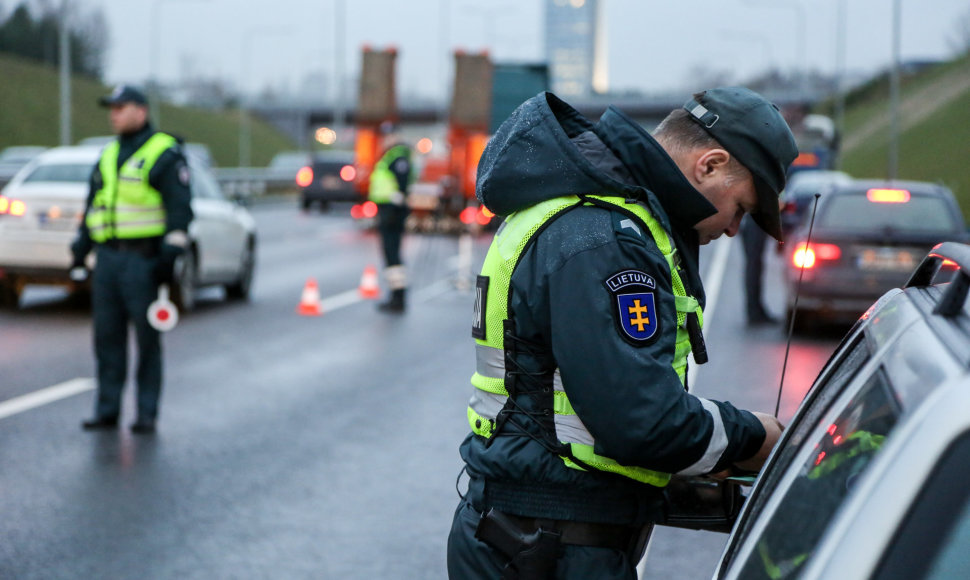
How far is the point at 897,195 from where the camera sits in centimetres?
1310

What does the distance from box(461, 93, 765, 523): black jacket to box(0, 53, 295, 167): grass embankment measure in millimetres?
64057

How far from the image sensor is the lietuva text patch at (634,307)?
2230 mm

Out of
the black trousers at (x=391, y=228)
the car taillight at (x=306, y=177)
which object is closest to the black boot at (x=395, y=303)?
the black trousers at (x=391, y=228)

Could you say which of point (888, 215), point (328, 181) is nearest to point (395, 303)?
point (888, 215)

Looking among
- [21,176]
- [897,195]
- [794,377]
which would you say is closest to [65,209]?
[21,176]

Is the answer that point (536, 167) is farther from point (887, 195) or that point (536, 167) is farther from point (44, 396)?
point (887, 195)

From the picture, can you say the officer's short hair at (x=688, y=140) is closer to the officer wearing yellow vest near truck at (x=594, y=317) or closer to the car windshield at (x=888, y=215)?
the officer wearing yellow vest near truck at (x=594, y=317)

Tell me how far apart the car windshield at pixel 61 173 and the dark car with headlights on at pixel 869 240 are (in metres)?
7.62

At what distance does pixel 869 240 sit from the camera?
12.8m

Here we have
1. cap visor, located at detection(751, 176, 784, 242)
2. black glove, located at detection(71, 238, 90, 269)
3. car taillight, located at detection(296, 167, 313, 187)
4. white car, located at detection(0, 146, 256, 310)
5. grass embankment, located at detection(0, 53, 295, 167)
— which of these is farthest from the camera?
grass embankment, located at detection(0, 53, 295, 167)

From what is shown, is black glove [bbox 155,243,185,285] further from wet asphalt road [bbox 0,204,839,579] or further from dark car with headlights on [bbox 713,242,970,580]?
dark car with headlights on [bbox 713,242,970,580]

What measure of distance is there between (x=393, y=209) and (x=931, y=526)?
1339 centimetres

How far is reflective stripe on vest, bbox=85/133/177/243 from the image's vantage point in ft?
25.7

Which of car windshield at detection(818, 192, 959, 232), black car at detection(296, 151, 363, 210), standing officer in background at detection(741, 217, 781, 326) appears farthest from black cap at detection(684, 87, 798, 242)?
black car at detection(296, 151, 363, 210)
